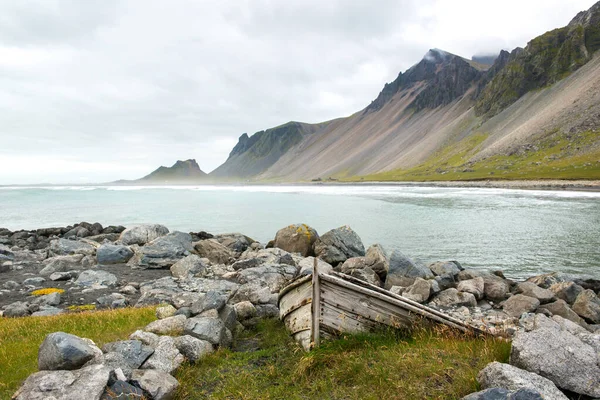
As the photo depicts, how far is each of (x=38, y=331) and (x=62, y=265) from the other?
14.3 meters

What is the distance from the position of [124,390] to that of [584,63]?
740ft

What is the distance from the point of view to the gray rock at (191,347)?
9719mm

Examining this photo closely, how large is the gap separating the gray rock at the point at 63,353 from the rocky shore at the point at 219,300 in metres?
0.02

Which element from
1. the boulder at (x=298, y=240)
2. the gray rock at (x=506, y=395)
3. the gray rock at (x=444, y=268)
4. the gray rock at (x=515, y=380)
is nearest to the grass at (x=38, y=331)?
the gray rock at (x=506, y=395)

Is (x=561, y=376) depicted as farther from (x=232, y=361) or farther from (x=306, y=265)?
(x=306, y=265)

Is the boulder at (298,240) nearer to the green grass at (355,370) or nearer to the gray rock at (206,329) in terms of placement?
the gray rock at (206,329)

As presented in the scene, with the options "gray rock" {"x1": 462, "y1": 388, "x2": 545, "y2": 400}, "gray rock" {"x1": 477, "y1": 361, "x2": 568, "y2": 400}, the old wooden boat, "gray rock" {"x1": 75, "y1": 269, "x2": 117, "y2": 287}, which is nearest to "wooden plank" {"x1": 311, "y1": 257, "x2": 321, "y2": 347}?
the old wooden boat

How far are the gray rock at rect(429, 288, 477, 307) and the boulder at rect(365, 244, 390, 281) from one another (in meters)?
4.08

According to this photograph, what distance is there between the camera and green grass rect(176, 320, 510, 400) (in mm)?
7066

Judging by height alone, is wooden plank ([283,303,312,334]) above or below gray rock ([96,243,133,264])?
above

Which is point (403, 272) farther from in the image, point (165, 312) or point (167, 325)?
point (167, 325)

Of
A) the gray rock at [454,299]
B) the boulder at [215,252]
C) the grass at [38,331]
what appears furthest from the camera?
the boulder at [215,252]

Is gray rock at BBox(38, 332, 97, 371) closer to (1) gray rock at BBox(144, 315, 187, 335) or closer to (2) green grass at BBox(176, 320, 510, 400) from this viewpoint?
(2) green grass at BBox(176, 320, 510, 400)

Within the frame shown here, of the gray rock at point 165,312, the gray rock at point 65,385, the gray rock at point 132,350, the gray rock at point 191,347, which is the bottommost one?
the gray rock at point 191,347
